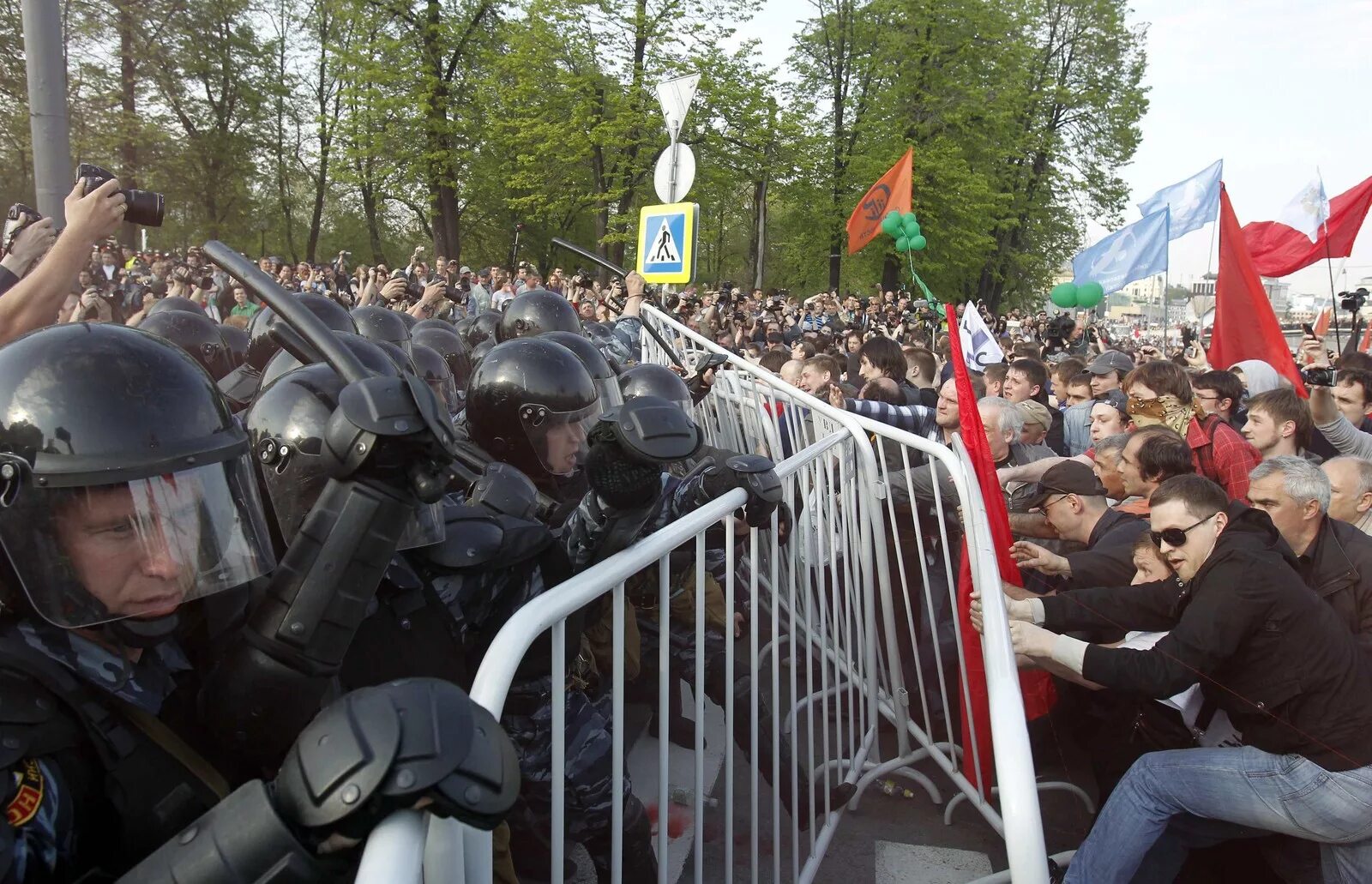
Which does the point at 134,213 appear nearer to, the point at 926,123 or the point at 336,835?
the point at 336,835

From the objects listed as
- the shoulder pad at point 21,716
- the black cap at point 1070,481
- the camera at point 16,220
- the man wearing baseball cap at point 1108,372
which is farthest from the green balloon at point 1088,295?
the shoulder pad at point 21,716

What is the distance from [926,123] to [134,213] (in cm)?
2836

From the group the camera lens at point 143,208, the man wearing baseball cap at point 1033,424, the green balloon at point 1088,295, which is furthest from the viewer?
the green balloon at point 1088,295

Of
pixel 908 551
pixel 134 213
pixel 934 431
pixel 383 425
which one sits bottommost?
pixel 908 551

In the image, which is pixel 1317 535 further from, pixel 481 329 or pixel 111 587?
pixel 481 329

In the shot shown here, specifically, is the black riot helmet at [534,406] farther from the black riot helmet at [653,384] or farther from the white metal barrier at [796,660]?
the black riot helmet at [653,384]

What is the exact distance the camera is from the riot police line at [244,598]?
92cm

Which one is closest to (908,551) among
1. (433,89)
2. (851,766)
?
(851,766)

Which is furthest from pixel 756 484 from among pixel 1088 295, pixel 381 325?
pixel 1088 295

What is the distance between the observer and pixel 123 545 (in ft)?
4.55

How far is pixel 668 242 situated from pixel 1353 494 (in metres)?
4.94

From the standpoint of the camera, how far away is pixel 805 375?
6.11 metres

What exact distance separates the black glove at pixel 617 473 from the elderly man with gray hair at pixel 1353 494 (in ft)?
10.7

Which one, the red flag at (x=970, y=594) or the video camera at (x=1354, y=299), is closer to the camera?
the red flag at (x=970, y=594)
